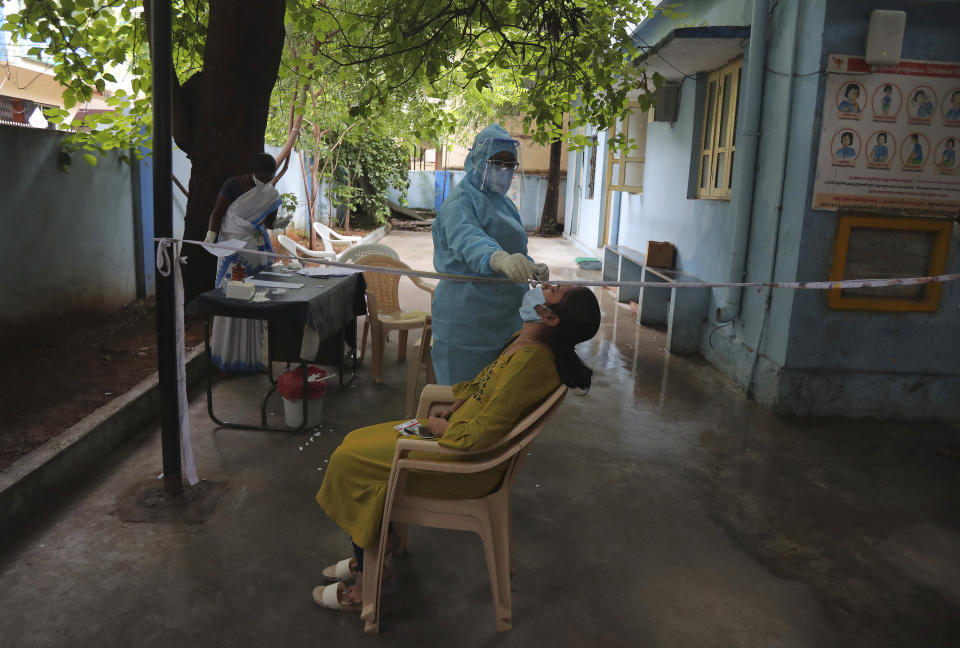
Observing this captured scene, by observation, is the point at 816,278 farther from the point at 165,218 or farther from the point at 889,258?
the point at 165,218

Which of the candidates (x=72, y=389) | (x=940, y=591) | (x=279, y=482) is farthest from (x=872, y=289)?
(x=72, y=389)

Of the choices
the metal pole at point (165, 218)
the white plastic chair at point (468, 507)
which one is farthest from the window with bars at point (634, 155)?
the white plastic chair at point (468, 507)

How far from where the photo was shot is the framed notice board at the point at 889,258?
458 centimetres

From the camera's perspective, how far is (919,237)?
4.63 metres

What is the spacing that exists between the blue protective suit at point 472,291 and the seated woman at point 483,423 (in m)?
0.68

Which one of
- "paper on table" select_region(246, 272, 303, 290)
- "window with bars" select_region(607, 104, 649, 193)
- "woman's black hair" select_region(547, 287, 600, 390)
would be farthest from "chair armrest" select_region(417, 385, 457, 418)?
"window with bars" select_region(607, 104, 649, 193)

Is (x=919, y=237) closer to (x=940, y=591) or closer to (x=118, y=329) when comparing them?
(x=940, y=591)

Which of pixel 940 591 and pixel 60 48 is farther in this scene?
pixel 60 48

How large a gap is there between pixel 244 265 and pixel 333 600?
2.89 metres

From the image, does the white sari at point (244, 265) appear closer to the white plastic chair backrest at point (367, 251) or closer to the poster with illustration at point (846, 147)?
the white plastic chair backrest at point (367, 251)

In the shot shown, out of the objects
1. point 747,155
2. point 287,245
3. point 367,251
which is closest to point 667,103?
point 747,155

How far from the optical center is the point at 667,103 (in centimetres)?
733

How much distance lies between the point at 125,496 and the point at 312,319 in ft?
4.20

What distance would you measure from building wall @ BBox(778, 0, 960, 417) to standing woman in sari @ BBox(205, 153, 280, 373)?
3.76 meters
